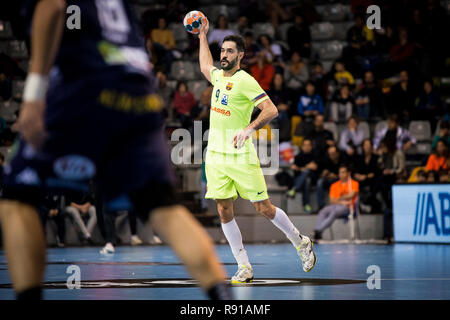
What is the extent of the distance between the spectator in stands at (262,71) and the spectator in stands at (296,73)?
68 cm

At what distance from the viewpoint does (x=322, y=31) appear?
2128 centimetres

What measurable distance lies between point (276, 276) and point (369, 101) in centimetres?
1080

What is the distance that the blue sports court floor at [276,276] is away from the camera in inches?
249

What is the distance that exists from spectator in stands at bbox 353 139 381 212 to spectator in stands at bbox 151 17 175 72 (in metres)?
5.65

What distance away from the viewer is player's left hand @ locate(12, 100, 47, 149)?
3164mm

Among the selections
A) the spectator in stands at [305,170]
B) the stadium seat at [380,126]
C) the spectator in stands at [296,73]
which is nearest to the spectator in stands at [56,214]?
the spectator in stands at [305,170]

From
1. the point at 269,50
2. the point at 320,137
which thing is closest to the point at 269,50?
the point at 269,50

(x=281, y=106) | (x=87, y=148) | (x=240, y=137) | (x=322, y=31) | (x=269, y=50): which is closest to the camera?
(x=87, y=148)

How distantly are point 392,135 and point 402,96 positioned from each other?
1747 mm

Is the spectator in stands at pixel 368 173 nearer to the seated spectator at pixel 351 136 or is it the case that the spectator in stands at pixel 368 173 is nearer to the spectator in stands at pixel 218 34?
the seated spectator at pixel 351 136

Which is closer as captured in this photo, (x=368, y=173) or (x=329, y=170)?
(x=368, y=173)

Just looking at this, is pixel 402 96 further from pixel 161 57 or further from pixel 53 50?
pixel 53 50

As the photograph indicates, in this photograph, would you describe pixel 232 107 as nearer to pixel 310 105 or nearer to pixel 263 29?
pixel 310 105
